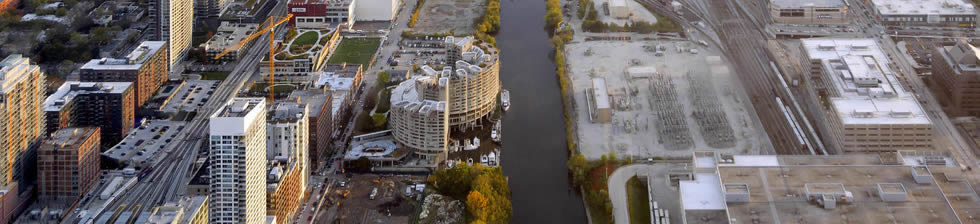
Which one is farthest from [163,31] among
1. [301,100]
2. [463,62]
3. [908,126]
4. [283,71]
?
[908,126]

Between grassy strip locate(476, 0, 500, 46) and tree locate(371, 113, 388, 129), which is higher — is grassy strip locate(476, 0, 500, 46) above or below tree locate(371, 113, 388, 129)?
above

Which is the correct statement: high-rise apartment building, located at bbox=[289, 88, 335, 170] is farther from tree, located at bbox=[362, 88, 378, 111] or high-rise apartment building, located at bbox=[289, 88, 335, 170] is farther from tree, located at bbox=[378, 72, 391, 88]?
tree, located at bbox=[378, 72, 391, 88]

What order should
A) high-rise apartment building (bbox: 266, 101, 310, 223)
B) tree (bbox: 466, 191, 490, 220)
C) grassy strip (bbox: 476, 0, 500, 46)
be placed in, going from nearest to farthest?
high-rise apartment building (bbox: 266, 101, 310, 223)
tree (bbox: 466, 191, 490, 220)
grassy strip (bbox: 476, 0, 500, 46)

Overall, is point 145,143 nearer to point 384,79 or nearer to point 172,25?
point 172,25

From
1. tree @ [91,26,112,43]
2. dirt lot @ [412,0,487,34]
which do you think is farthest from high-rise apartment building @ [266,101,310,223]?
dirt lot @ [412,0,487,34]

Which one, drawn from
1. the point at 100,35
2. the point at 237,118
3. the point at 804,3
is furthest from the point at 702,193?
the point at 100,35
